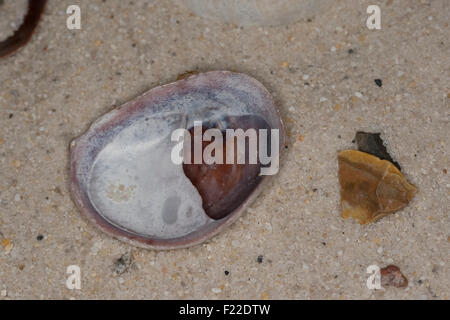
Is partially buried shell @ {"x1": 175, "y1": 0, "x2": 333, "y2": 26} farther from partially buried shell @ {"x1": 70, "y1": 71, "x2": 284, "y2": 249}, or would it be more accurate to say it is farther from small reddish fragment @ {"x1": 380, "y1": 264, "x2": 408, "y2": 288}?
small reddish fragment @ {"x1": 380, "y1": 264, "x2": 408, "y2": 288}

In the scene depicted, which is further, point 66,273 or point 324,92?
point 324,92

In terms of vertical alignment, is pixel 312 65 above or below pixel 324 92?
above

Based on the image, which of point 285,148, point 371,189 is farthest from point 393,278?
point 285,148


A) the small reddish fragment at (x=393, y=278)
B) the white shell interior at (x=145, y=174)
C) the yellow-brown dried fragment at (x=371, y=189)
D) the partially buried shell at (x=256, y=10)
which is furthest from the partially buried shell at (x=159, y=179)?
the small reddish fragment at (x=393, y=278)

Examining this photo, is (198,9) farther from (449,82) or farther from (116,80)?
(449,82)

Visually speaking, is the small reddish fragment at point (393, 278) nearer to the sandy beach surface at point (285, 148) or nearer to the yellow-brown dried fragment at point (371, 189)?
the sandy beach surface at point (285, 148)

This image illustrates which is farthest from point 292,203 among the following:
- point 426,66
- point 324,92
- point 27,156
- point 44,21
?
point 44,21

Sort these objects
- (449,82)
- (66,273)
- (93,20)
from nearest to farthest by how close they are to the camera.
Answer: (66,273) < (449,82) < (93,20)
